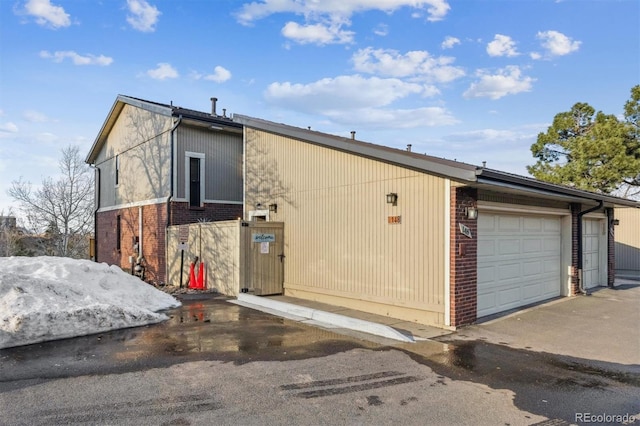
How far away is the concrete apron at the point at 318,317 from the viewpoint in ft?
23.1

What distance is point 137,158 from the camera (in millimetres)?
16828

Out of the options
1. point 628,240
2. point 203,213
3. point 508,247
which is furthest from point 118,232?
point 628,240

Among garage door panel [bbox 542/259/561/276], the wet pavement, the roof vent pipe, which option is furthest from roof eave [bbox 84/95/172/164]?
garage door panel [bbox 542/259/561/276]

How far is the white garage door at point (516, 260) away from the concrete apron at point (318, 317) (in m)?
2.45

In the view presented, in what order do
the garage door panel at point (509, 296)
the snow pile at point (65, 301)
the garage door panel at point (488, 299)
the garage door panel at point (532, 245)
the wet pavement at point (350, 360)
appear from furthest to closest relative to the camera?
1. the garage door panel at point (532, 245)
2. the garage door panel at point (509, 296)
3. the garage door panel at point (488, 299)
4. the snow pile at point (65, 301)
5. the wet pavement at point (350, 360)

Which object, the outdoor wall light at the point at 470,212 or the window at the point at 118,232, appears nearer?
the outdoor wall light at the point at 470,212

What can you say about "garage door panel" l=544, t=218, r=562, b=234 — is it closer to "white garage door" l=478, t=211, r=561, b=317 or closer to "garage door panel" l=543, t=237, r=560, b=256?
"white garage door" l=478, t=211, r=561, b=317

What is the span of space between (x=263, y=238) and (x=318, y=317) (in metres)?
3.48

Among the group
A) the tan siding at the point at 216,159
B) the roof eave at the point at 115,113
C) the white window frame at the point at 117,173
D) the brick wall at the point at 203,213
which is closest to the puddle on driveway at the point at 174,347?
the brick wall at the point at 203,213

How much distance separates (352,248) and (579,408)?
5585 mm

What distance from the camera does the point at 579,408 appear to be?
4254 mm

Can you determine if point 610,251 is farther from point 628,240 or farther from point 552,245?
point 628,240

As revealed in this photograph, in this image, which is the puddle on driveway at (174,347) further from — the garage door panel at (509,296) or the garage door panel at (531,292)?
the garage door panel at (531,292)

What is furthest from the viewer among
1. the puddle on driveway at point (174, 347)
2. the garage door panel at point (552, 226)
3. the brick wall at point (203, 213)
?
the brick wall at point (203, 213)
